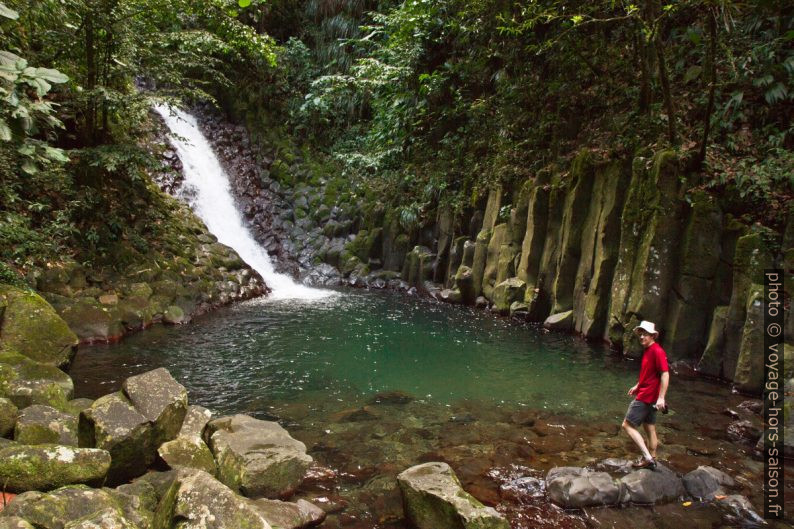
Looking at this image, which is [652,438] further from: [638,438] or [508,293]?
[508,293]

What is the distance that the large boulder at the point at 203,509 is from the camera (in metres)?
3.83

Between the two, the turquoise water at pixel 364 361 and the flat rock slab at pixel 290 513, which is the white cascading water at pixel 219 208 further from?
the flat rock slab at pixel 290 513

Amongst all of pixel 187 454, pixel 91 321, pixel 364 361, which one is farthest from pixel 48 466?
pixel 91 321

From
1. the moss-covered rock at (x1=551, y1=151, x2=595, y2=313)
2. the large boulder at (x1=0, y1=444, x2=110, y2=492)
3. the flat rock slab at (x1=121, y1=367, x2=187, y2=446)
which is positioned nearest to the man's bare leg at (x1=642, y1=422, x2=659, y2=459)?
the flat rock slab at (x1=121, y1=367, x2=187, y2=446)

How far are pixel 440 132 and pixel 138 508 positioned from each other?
18495 mm

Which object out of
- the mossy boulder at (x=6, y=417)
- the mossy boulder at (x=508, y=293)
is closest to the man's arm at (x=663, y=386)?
the mossy boulder at (x=6, y=417)

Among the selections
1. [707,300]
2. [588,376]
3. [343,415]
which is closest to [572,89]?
[707,300]

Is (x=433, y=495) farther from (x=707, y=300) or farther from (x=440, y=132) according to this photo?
(x=440, y=132)

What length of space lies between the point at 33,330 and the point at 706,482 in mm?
9539

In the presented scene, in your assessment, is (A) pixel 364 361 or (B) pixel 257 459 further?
(A) pixel 364 361

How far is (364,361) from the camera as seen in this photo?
10.8 metres

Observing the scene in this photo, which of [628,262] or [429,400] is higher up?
[628,262]

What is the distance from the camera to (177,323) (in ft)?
42.6

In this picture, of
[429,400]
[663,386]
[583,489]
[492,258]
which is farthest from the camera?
[492,258]
